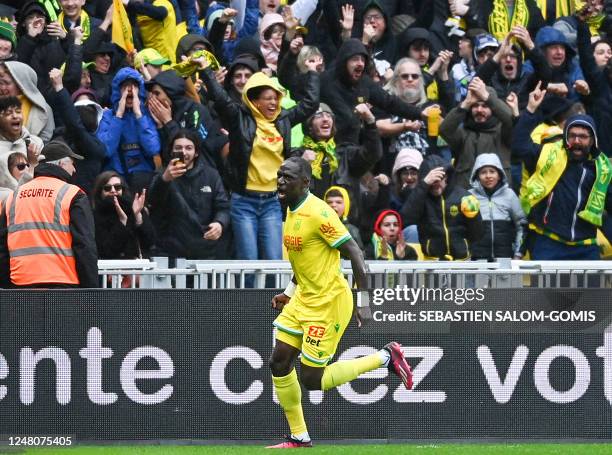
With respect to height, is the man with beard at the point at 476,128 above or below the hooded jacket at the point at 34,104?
below

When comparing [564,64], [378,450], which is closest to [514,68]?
[564,64]

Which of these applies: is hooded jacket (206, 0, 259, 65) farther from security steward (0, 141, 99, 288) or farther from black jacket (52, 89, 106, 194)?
security steward (0, 141, 99, 288)

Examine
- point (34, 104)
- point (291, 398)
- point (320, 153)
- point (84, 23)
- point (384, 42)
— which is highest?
point (84, 23)

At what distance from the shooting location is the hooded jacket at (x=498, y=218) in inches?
587

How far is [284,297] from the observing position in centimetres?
1078

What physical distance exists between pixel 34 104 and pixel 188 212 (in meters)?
1.76

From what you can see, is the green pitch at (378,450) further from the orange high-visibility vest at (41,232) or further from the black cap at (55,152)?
the black cap at (55,152)

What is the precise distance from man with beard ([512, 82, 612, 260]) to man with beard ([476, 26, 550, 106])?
216 centimetres

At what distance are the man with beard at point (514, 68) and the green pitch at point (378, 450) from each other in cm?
684

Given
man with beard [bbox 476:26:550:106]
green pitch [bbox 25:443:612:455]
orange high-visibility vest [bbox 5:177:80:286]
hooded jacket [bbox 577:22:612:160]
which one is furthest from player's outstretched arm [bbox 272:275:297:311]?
hooded jacket [bbox 577:22:612:160]

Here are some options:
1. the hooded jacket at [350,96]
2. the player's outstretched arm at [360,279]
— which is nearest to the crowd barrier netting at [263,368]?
the player's outstretched arm at [360,279]

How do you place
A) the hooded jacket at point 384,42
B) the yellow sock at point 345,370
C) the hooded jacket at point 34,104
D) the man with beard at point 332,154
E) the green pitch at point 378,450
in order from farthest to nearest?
the hooded jacket at point 384,42, the man with beard at point 332,154, the hooded jacket at point 34,104, the yellow sock at point 345,370, the green pitch at point 378,450

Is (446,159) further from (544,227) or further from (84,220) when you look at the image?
(84,220)

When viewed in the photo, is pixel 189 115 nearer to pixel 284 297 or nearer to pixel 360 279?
pixel 284 297
